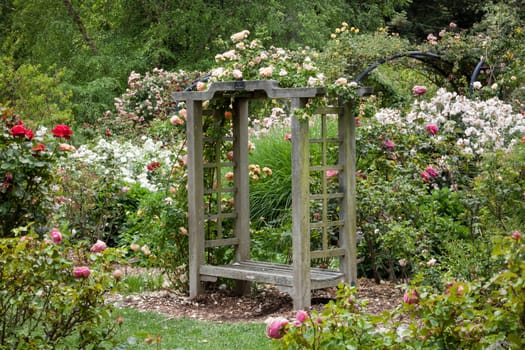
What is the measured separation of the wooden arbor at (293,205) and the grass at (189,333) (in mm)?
469

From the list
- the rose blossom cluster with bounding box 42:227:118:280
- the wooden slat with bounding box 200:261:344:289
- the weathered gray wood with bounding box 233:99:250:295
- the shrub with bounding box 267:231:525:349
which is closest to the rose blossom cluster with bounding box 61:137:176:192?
the weathered gray wood with bounding box 233:99:250:295

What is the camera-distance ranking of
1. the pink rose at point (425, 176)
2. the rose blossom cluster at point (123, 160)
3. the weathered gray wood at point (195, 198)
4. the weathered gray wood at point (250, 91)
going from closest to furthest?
the weathered gray wood at point (250, 91) → the weathered gray wood at point (195, 198) → the pink rose at point (425, 176) → the rose blossom cluster at point (123, 160)

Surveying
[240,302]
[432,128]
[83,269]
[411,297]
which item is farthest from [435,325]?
[432,128]

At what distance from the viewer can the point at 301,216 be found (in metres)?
5.31

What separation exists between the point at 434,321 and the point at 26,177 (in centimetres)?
347

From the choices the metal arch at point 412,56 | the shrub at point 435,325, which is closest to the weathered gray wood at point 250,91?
the shrub at point 435,325

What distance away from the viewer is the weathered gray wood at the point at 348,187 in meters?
5.63

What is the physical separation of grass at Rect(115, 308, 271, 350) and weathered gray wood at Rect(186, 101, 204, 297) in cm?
55

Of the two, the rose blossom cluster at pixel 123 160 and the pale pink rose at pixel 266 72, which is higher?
the pale pink rose at pixel 266 72

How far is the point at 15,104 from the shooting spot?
40.7 feet

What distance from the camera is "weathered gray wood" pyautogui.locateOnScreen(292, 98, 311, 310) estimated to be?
17.3 feet

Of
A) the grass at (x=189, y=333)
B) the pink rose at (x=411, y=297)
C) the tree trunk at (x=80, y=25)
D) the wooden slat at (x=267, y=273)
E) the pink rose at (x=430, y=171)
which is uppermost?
the tree trunk at (x=80, y=25)

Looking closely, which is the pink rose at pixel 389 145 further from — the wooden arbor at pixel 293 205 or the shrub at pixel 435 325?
the shrub at pixel 435 325

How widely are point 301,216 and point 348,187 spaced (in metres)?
0.50
